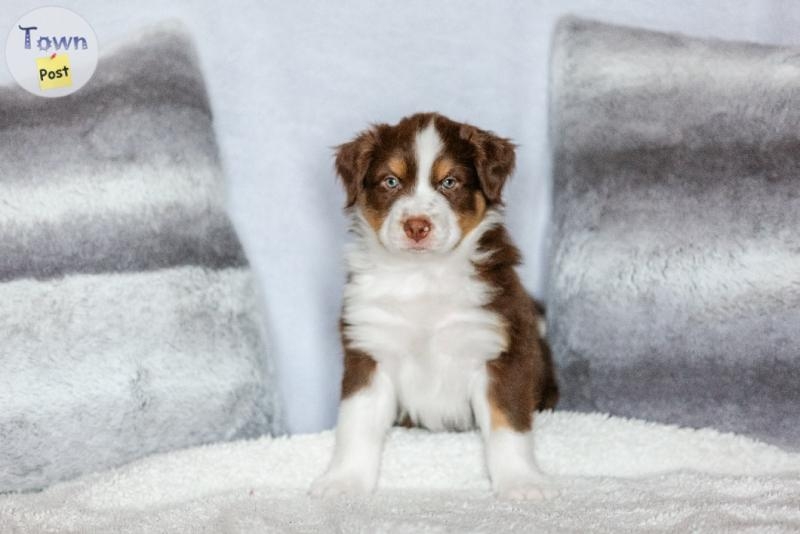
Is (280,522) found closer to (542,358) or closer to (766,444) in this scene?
(542,358)

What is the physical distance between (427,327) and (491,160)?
656 millimetres

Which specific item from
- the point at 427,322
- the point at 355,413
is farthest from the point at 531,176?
the point at 355,413

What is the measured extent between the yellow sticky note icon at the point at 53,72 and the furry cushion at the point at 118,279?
0.29ft

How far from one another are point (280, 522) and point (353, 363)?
71cm

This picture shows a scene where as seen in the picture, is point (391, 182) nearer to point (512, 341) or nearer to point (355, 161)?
point (355, 161)

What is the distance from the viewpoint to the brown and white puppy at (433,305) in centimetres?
319

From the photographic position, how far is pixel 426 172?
3.27 meters

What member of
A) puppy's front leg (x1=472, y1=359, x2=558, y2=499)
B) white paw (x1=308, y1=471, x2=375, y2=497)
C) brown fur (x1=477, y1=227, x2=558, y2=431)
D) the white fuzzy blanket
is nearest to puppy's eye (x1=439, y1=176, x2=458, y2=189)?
brown fur (x1=477, y1=227, x2=558, y2=431)

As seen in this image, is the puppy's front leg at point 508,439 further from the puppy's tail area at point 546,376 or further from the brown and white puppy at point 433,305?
the puppy's tail area at point 546,376

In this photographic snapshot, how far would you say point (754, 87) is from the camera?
12.1 feet

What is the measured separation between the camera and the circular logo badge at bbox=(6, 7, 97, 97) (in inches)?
147

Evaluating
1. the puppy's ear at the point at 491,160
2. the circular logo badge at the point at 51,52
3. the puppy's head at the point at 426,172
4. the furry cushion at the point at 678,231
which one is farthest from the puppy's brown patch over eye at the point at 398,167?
the circular logo badge at the point at 51,52

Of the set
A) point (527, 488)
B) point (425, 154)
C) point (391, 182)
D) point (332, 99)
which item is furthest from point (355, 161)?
point (527, 488)

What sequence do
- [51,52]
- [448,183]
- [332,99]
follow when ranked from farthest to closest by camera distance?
[332,99]
[51,52]
[448,183]
